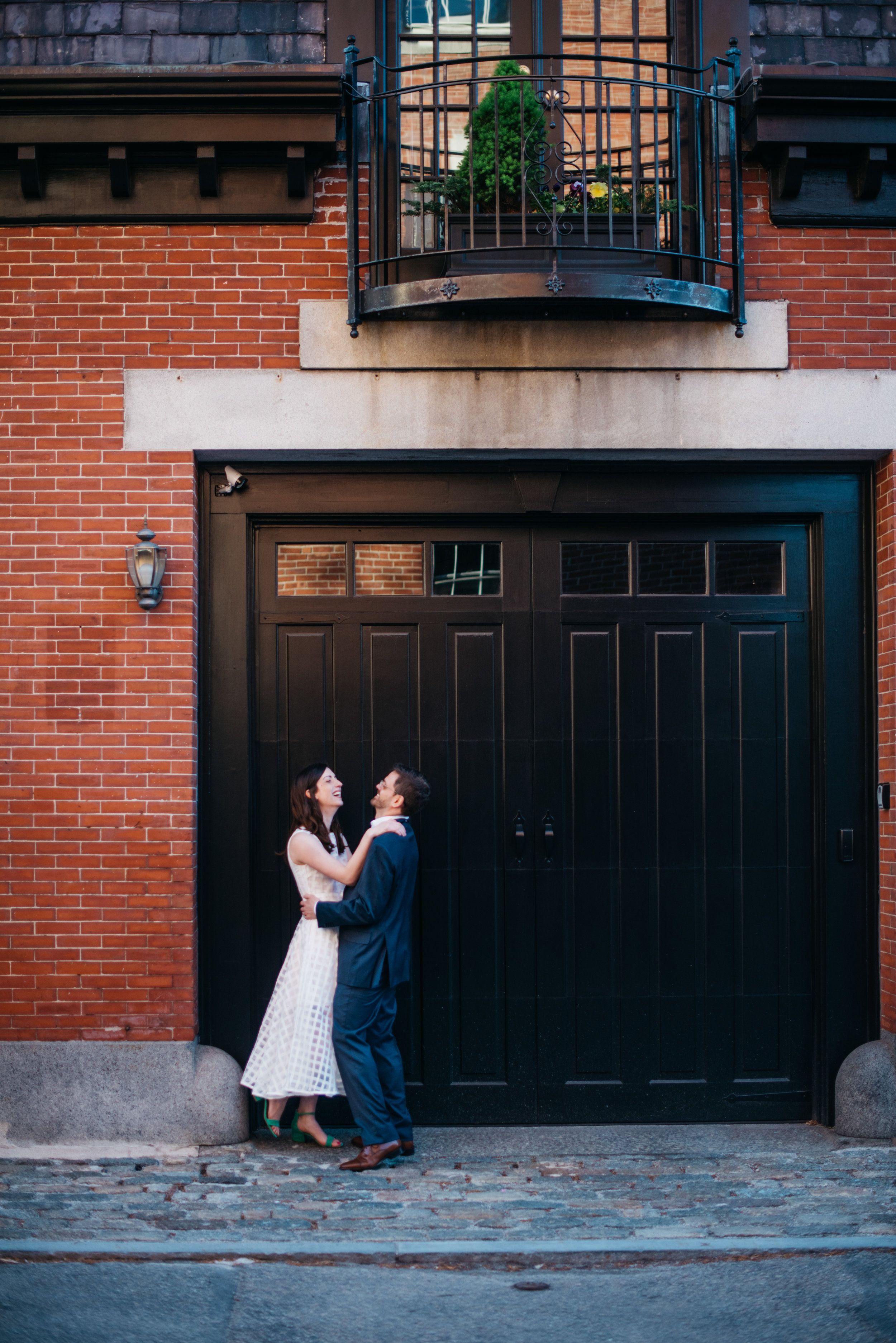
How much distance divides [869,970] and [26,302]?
5886 mm

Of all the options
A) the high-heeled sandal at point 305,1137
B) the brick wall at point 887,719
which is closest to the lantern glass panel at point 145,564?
the high-heeled sandal at point 305,1137

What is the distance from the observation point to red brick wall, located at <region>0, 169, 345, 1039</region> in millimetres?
6297

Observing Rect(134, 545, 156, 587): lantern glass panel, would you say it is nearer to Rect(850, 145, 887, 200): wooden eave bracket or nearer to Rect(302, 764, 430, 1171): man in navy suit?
Rect(302, 764, 430, 1171): man in navy suit

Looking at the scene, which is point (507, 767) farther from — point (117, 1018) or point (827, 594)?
point (117, 1018)

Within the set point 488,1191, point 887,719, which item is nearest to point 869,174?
point 887,719

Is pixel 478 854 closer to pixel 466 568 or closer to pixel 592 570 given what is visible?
pixel 466 568

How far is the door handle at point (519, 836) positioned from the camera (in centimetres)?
662

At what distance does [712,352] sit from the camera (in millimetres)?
6562

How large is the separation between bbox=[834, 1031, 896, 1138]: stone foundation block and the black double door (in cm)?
27

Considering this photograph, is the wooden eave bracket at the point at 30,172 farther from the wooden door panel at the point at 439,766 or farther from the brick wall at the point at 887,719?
the brick wall at the point at 887,719

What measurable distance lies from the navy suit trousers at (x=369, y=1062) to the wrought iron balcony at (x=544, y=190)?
3508 mm

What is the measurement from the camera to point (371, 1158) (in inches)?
227

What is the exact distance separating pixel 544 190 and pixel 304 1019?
4.55 meters

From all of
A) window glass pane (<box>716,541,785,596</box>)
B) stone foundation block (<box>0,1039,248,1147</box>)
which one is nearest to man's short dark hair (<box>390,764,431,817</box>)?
stone foundation block (<box>0,1039,248,1147</box>)
